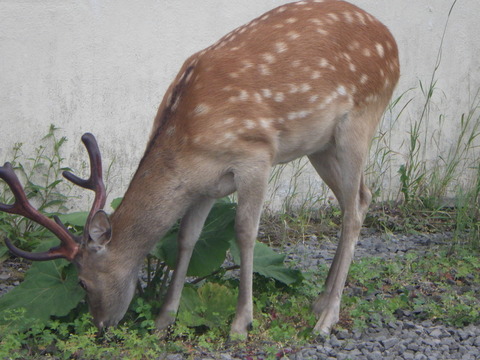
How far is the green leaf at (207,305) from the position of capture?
4609 mm

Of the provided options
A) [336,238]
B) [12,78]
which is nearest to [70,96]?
[12,78]

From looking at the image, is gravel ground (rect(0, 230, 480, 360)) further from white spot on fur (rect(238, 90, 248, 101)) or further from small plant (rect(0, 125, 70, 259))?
white spot on fur (rect(238, 90, 248, 101))

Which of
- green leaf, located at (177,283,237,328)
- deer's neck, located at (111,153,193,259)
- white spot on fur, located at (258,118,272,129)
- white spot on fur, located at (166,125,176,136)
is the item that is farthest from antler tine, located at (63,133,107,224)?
Result: white spot on fur, located at (258,118,272,129)

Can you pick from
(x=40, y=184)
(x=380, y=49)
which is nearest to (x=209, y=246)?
(x=380, y=49)

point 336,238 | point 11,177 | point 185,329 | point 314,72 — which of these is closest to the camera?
point 11,177

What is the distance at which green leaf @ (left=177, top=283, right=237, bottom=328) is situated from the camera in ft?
15.1

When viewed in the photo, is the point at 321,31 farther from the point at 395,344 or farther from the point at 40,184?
the point at 40,184

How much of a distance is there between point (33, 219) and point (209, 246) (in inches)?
42.2

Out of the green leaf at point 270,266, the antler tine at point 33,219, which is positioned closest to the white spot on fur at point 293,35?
the green leaf at point 270,266

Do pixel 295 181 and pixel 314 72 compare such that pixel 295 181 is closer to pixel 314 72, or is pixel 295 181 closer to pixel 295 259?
pixel 295 259

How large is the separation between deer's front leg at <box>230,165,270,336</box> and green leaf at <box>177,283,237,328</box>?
0.13m

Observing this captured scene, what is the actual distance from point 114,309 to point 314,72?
167 cm

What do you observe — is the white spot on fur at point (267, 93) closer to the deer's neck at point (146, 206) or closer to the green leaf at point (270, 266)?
the deer's neck at point (146, 206)

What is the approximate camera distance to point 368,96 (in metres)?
4.95
